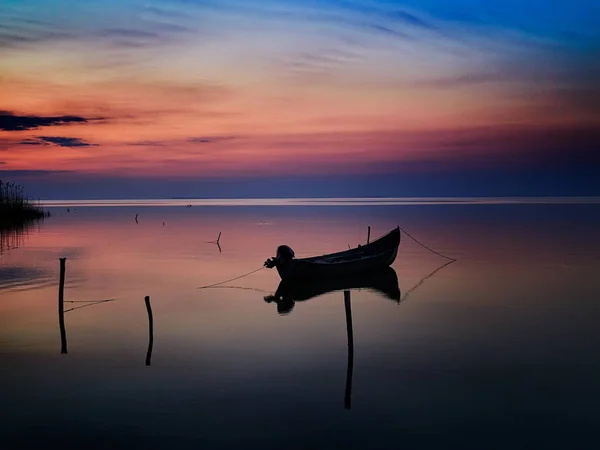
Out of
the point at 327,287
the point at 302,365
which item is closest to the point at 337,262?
the point at 327,287

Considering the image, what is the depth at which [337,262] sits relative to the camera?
3519cm

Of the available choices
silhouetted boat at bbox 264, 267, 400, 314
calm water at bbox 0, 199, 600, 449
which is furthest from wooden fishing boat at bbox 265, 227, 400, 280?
calm water at bbox 0, 199, 600, 449

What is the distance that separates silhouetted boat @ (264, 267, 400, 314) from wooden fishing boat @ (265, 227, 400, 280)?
13.8 inches

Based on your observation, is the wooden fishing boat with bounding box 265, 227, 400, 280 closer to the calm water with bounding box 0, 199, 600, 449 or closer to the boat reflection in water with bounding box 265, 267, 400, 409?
the boat reflection in water with bounding box 265, 267, 400, 409

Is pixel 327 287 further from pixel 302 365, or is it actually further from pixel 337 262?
pixel 302 365

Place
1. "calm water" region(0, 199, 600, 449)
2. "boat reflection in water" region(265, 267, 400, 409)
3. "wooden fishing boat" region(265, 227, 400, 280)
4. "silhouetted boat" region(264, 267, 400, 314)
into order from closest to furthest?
"calm water" region(0, 199, 600, 449)
"boat reflection in water" region(265, 267, 400, 409)
"silhouetted boat" region(264, 267, 400, 314)
"wooden fishing boat" region(265, 227, 400, 280)

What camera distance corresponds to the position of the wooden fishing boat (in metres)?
33.3

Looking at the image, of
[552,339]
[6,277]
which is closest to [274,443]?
[552,339]

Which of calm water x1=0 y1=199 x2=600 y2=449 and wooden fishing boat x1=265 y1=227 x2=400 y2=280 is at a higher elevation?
wooden fishing boat x1=265 y1=227 x2=400 y2=280

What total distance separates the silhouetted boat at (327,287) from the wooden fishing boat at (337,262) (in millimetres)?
351

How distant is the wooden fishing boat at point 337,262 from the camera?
33.3 m

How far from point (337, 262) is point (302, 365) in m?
17.3

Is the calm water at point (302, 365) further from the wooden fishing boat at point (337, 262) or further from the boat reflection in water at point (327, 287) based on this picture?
the wooden fishing boat at point (337, 262)

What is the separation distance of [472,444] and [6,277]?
109ft
